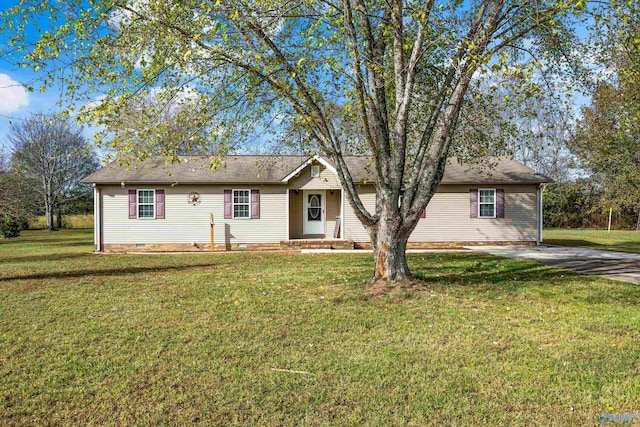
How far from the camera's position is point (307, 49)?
6258 mm

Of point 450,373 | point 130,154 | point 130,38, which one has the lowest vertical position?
point 450,373

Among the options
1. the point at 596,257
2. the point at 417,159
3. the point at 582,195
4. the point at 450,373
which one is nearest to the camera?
the point at 450,373

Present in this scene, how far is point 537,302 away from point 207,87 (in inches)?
250

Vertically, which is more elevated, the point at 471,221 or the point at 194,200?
the point at 194,200

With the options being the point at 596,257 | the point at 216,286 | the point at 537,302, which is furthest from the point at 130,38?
the point at 596,257

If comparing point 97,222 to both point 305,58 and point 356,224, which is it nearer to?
point 356,224

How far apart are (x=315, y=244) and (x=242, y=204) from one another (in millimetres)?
3103

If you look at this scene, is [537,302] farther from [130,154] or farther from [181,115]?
[130,154]

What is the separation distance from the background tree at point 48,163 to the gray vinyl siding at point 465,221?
24.6m

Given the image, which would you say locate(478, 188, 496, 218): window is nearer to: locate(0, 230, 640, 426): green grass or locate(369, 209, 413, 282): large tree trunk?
locate(0, 230, 640, 426): green grass

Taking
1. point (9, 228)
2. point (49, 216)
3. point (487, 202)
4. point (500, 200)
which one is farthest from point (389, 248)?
point (49, 216)

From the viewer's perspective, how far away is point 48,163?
28766 mm

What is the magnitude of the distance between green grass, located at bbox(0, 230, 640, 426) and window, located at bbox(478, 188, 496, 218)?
7606mm

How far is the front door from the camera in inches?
642
